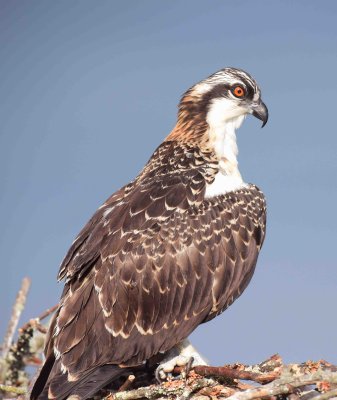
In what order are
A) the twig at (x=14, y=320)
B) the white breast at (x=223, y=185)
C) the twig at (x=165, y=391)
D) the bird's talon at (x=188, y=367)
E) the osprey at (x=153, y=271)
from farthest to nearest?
1. the white breast at (x=223, y=185)
2. the twig at (x=14, y=320)
3. the osprey at (x=153, y=271)
4. the bird's talon at (x=188, y=367)
5. the twig at (x=165, y=391)

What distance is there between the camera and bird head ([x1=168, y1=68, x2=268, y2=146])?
11.6 metres

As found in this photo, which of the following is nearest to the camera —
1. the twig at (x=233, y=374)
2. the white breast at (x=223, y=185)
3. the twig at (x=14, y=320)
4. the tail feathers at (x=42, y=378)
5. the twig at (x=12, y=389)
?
the twig at (x=233, y=374)

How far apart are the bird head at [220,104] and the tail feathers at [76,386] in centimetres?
394

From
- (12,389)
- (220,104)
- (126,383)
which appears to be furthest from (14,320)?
(220,104)

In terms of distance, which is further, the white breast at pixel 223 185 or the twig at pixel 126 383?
the white breast at pixel 223 185

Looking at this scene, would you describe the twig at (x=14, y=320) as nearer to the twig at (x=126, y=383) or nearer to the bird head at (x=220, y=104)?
the twig at (x=126, y=383)

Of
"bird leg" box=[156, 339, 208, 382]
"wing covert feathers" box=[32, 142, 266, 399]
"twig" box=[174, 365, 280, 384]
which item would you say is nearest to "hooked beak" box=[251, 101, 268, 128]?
"wing covert feathers" box=[32, 142, 266, 399]

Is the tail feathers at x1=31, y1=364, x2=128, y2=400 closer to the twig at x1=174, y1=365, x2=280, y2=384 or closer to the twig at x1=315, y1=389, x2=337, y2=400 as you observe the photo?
the twig at x1=174, y1=365, x2=280, y2=384

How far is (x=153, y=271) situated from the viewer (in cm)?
947

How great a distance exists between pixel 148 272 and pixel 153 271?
71 mm

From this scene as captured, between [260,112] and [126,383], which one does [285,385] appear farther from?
[260,112]

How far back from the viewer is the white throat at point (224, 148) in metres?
10.6

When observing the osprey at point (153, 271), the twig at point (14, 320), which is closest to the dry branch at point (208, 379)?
the twig at point (14, 320)

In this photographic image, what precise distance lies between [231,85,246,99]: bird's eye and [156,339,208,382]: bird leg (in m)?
3.90
